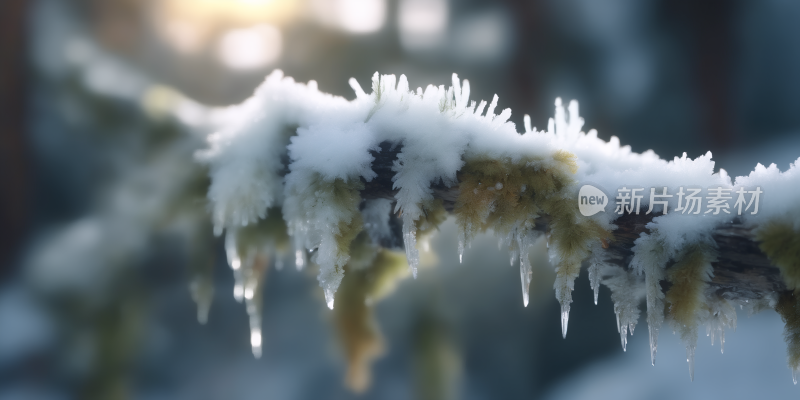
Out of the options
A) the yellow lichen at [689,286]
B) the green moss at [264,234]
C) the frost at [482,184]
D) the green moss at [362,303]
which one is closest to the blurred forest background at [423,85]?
the green moss at [362,303]

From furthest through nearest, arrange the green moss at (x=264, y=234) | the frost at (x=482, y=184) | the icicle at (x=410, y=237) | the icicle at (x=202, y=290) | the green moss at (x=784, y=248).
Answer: the icicle at (x=202, y=290) → the green moss at (x=264, y=234) → the icicle at (x=410, y=237) → the frost at (x=482, y=184) → the green moss at (x=784, y=248)

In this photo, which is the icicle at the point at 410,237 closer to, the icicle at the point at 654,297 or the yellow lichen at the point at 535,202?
the yellow lichen at the point at 535,202

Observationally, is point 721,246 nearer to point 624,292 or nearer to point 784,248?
point 784,248

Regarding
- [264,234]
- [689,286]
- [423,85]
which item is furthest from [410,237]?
[423,85]

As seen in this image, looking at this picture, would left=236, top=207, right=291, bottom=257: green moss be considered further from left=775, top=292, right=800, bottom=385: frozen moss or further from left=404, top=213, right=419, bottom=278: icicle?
left=775, top=292, right=800, bottom=385: frozen moss

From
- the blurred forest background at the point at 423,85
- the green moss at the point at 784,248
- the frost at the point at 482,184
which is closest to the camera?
the green moss at the point at 784,248

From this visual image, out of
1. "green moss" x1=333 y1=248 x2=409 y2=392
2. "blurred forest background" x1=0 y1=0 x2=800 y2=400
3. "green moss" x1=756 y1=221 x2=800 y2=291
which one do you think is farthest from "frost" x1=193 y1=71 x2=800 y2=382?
"blurred forest background" x1=0 y1=0 x2=800 y2=400

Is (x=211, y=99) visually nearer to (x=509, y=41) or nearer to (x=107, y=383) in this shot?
(x=107, y=383)
